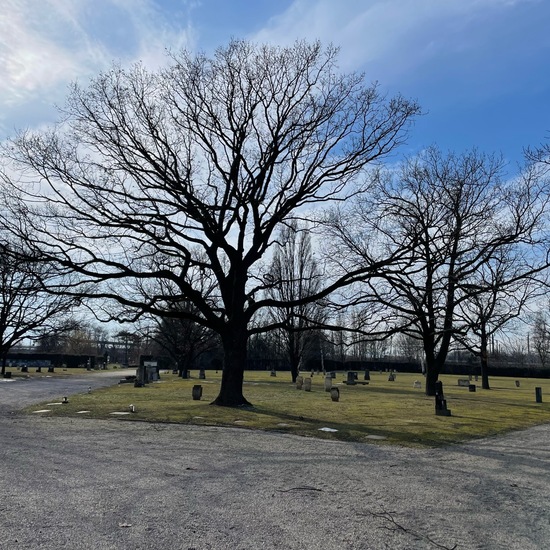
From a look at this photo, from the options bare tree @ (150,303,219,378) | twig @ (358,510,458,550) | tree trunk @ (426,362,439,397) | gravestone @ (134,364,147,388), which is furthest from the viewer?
bare tree @ (150,303,219,378)

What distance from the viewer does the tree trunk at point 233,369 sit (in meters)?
19.0

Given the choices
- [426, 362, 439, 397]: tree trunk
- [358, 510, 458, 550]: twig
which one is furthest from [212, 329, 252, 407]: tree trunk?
[426, 362, 439, 397]: tree trunk

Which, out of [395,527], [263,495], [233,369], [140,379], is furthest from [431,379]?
[395,527]

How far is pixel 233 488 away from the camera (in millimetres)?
6758

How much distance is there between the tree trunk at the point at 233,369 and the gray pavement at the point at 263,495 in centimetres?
788

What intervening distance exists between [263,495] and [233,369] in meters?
12.8

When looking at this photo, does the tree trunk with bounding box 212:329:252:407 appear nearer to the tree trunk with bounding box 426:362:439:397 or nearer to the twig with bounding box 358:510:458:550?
the twig with bounding box 358:510:458:550

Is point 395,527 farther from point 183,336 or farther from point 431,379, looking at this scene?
point 183,336

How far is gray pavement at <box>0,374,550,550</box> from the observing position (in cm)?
490

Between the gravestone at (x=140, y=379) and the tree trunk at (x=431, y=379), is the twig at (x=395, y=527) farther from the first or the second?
the gravestone at (x=140, y=379)

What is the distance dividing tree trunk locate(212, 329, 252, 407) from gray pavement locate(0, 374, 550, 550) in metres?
7.88

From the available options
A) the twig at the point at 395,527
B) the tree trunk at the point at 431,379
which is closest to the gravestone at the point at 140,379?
the tree trunk at the point at 431,379

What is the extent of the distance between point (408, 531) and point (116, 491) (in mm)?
3354

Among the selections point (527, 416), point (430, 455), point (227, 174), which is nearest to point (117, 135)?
point (227, 174)
